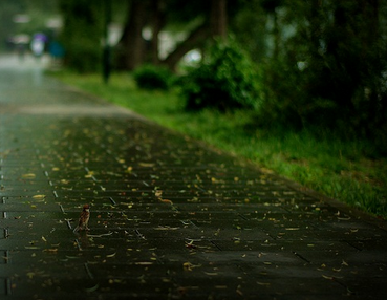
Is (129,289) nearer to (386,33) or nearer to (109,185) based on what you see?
(109,185)

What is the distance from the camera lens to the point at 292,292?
17.1 ft

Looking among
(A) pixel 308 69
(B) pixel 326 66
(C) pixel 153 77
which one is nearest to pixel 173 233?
(B) pixel 326 66

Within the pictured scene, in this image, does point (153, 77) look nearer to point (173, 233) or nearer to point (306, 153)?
point (306, 153)

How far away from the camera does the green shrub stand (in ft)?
103

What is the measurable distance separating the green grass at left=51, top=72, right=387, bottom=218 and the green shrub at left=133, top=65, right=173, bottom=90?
37.1 feet

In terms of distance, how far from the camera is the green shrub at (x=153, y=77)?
31.5 meters

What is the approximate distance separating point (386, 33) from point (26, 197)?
6968mm

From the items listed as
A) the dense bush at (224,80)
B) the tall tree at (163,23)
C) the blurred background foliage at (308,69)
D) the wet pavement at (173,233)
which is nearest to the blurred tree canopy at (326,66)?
the blurred background foliage at (308,69)

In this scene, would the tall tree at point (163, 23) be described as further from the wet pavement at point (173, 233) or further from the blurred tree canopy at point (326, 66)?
the wet pavement at point (173, 233)

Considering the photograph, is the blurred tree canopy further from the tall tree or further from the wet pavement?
the tall tree

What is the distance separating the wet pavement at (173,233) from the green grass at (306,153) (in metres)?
0.42

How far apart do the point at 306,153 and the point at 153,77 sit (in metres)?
19.3

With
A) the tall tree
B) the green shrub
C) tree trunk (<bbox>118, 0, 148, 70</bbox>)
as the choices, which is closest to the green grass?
the green shrub

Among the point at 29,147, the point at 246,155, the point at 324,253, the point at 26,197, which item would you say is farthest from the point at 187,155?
the point at 324,253
